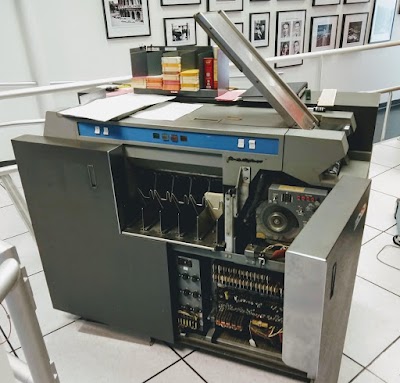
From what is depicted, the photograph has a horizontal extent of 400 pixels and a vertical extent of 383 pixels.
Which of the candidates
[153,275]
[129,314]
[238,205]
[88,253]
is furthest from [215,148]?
[129,314]

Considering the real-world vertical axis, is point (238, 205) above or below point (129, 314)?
above

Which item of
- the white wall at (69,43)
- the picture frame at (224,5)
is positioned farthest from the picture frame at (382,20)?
the picture frame at (224,5)

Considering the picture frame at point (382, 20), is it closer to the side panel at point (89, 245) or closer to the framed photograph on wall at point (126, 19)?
the framed photograph on wall at point (126, 19)

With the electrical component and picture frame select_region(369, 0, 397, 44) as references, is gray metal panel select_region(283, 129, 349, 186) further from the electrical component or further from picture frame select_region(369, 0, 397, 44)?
picture frame select_region(369, 0, 397, 44)

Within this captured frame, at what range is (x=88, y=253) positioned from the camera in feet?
5.52

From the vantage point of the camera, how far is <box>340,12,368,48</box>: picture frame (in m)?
→ 5.31

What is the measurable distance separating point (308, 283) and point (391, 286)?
61.6 inches

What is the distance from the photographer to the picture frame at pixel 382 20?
18.2ft

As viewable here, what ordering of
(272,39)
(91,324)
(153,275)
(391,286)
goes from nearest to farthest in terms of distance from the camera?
(153,275), (91,324), (391,286), (272,39)

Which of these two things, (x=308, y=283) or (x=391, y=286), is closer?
(x=308, y=283)

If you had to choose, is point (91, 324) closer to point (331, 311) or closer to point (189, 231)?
point (189, 231)

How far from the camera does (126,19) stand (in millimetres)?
3682

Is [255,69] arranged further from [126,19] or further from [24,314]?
[126,19]

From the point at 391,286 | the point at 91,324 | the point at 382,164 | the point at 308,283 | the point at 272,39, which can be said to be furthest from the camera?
the point at 272,39
